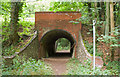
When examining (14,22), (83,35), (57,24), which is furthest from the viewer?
(57,24)

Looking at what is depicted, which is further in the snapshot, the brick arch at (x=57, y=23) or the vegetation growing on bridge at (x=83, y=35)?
the brick arch at (x=57, y=23)

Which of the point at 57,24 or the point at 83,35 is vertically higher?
the point at 57,24

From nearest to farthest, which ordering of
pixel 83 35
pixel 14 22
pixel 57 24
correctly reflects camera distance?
pixel 14 22 → pixel 83 35 → pixel 57 24

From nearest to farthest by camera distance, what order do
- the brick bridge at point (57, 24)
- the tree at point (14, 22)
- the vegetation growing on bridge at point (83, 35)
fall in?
the vegetation growing on bridge at point (83, 35) → the tree at point (14, 22) → the brick bridge at point (57, 24)

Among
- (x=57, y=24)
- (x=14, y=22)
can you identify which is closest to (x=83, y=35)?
(x=57, y=24)

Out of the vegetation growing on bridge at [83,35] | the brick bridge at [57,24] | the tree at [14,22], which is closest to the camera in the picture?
the vegetation growing on bridge at [83,35]

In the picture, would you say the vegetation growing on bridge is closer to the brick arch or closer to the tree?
the tree

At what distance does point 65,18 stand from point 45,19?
6.20 feet

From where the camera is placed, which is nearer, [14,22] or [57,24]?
[14,22]

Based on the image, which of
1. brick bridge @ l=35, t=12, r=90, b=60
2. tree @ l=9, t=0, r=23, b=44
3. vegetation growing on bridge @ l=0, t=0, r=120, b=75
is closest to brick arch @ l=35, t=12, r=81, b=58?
brick bridge @ l=35, t=12, r=90, b=60

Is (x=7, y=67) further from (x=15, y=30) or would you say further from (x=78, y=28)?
(x=78, y=28)

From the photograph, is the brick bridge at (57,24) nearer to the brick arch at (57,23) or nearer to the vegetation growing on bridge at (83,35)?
the brick arch at (57,23)

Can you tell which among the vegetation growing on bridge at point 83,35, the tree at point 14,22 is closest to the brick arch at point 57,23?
the vegetation growing on bridge at point 83,35

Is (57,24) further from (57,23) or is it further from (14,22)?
(14,22)
